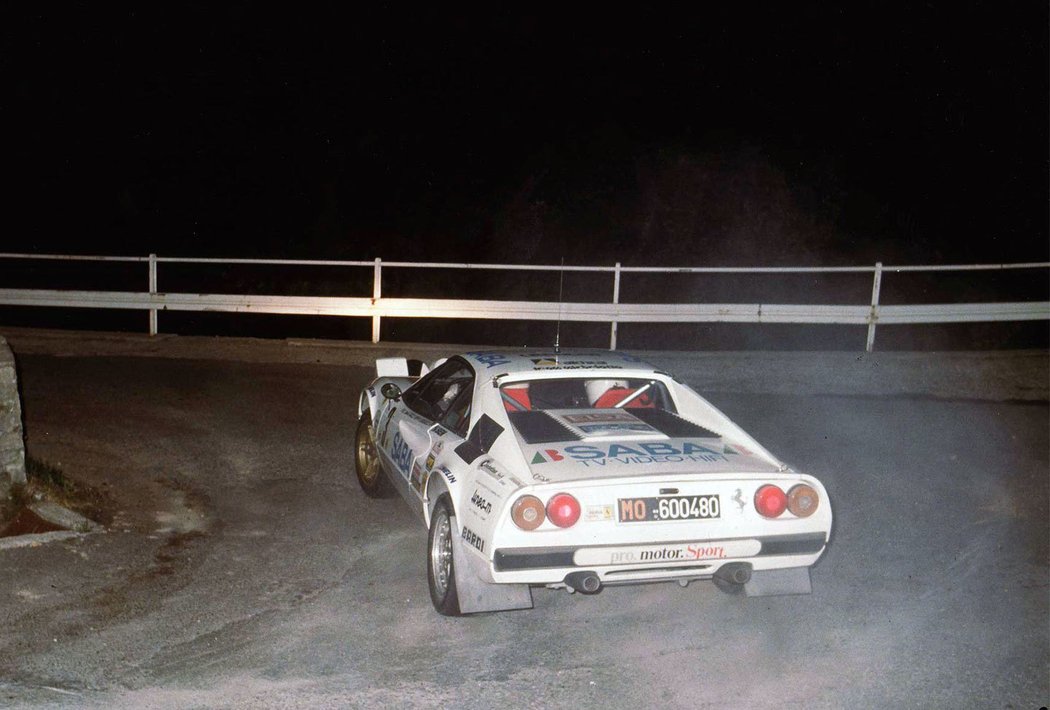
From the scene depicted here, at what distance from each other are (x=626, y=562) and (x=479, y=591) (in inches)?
29.9

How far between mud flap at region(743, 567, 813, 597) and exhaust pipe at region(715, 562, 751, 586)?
1.00 ft

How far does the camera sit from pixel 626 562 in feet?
15.6

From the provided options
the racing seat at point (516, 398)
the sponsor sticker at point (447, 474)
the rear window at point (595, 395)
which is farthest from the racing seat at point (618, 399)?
the sponsor sticker at point (447, 474)

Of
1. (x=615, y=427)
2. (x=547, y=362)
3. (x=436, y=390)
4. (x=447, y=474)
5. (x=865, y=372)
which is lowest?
(x=865, y=372)

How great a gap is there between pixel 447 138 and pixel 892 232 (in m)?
19.1

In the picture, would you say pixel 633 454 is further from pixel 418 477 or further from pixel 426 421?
pixel 426 421

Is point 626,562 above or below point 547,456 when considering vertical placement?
below

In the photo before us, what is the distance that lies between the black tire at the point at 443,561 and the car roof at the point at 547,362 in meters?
0.98

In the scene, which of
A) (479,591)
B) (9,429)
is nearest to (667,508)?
(479,591)

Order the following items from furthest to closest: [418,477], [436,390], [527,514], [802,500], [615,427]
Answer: [436,390], [418,477], [615,427], [802,500], [527,514]

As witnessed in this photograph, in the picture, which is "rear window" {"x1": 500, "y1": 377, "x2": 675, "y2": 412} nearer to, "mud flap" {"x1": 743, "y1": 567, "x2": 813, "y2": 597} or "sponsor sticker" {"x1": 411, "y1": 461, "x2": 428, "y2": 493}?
"sponsor sticker" {"x1": 411, "y1": 461, "x2": 428, "y2": 493}

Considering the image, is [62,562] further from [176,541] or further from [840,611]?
[840,611]

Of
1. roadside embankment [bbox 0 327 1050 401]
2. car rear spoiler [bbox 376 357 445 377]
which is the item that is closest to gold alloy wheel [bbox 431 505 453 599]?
car rear spoiler [bbox 376 357 445 377]

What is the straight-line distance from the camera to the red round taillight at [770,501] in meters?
4.91
